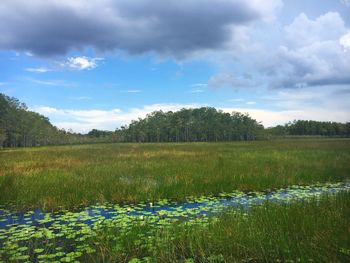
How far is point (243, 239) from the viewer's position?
6551 mm

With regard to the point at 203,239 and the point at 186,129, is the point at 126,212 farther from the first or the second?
the point at 186,129

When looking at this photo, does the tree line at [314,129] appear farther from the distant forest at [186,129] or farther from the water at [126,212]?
the water at [126,212]

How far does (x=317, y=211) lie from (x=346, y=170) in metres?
13.1

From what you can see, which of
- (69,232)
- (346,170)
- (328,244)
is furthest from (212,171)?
(328,244)

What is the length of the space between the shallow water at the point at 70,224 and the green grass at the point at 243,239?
17.8 inches

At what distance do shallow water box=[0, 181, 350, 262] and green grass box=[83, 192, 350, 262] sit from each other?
0.45 meters

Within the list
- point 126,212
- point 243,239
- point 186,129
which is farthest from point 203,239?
point 186,129

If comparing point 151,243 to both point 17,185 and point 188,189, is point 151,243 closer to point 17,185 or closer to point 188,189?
point 188,189

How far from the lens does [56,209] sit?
10938 mm

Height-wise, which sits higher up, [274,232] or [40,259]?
[274,232]

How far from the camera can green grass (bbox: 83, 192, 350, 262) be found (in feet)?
19.2

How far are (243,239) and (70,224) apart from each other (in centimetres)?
476

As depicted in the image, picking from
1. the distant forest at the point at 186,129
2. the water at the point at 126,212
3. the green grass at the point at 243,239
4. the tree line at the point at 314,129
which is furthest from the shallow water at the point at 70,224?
the tree line at the point at 314,129

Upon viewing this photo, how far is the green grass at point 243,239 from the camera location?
230 inches
